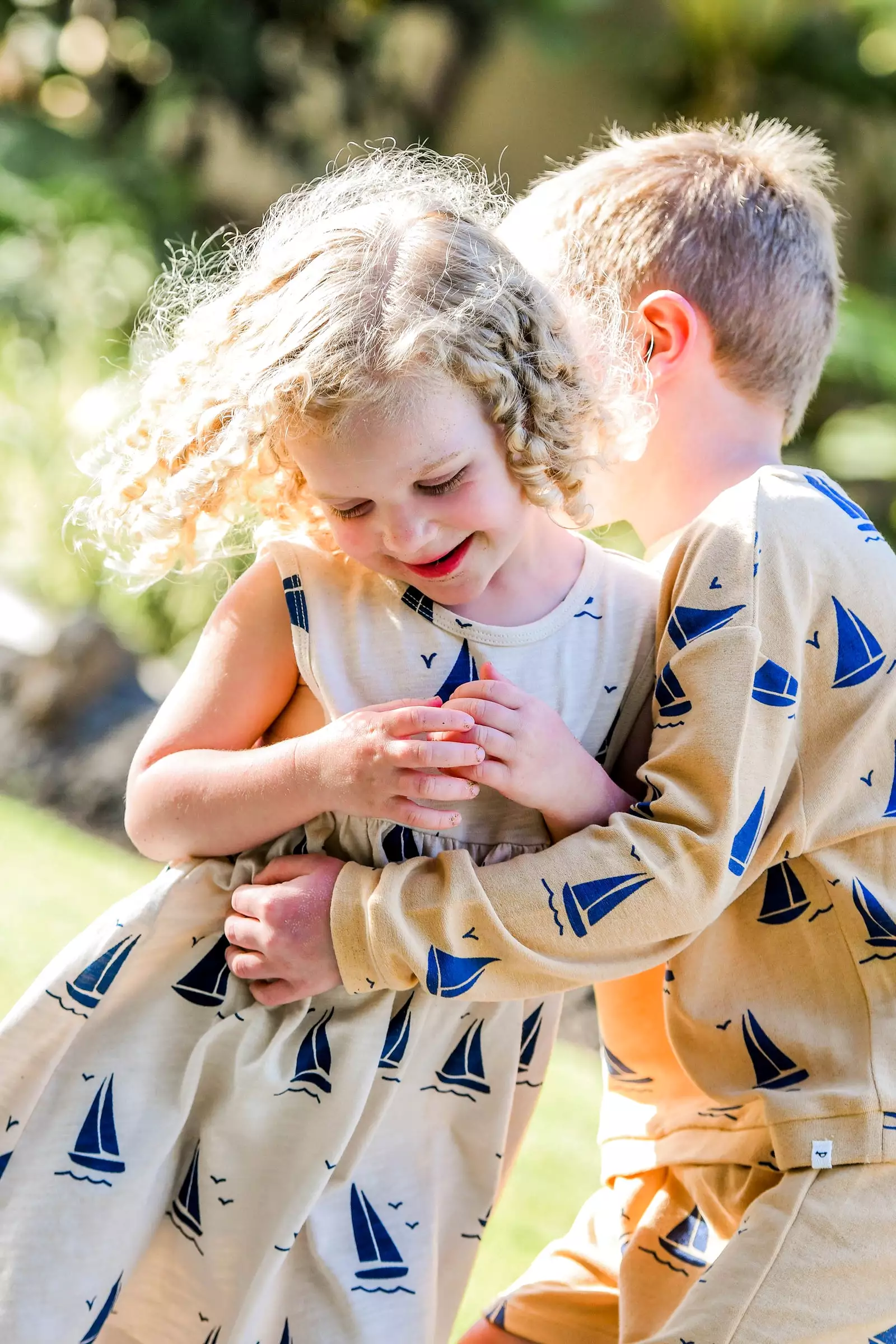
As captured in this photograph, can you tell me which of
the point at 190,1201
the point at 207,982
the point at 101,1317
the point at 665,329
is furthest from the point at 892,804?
the point at 101,1317

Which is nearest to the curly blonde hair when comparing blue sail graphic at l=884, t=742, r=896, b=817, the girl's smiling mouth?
the girl's smiling mouth

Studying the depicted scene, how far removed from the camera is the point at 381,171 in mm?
1871

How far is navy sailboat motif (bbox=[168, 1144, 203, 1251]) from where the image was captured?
1.74 meters

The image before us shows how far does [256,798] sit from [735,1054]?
0.74 metres

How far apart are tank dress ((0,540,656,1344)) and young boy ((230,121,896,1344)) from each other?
0.34ft

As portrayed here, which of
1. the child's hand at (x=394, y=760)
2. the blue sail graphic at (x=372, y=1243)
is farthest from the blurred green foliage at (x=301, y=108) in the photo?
the blue sail graphic at (x=372, y=1243)

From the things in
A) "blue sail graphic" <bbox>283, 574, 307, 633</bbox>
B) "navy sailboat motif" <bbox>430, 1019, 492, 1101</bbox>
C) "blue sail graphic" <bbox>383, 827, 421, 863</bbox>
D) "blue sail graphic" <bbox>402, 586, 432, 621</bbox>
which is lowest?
"navy sailboat motif" <bbox>430, 1019, 492, 1101</bbox>

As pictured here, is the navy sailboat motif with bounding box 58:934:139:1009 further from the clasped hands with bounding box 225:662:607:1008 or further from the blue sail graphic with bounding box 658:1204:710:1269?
the blue sail graphic with bounding box 658:1204:710:1269

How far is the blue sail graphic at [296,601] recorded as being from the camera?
176 centimetres

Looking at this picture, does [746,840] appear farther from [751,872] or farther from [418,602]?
[418,602]

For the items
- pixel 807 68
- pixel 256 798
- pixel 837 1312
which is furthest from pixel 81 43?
pixel 837 1312

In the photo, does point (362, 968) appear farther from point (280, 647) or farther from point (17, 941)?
point (17, 941)

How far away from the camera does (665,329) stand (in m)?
2.03

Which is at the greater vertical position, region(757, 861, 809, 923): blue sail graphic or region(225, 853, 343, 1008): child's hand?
region(225, 853, 343, 1008): child's hand
